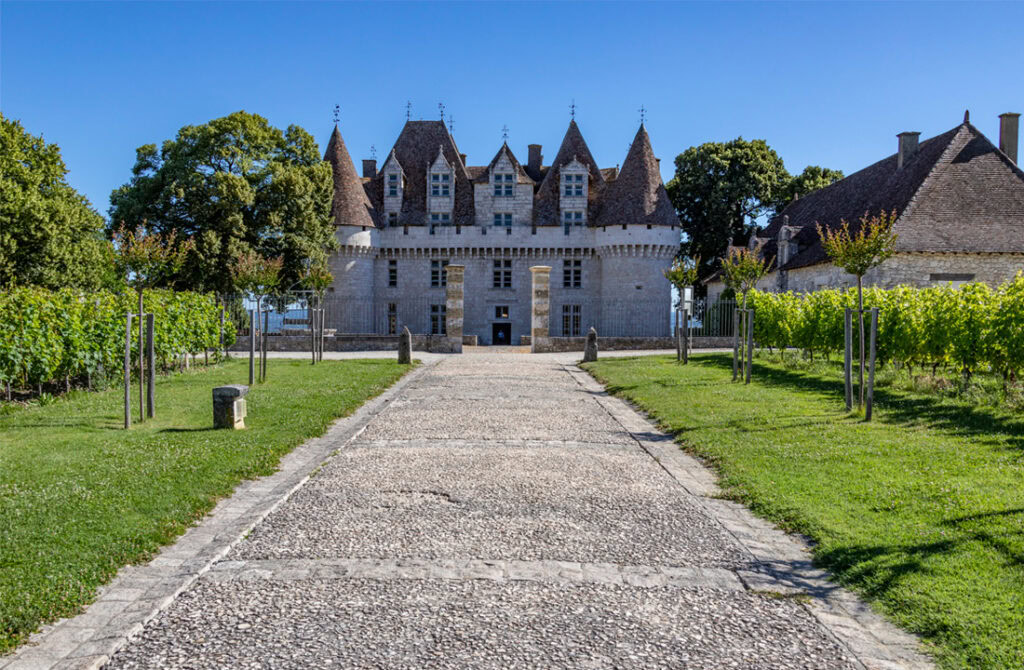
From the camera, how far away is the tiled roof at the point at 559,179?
41.7m

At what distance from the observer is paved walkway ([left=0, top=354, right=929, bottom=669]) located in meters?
3.74

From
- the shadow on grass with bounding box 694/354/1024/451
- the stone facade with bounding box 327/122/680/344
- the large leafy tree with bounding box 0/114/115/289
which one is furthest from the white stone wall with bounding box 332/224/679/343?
the shadow on grass with bounding box 694/354/1024/451

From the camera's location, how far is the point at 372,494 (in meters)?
6.84

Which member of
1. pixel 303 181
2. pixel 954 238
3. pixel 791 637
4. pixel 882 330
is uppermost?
pixel 303 181

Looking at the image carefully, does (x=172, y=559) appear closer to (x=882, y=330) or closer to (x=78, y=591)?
(x=78, y=591)

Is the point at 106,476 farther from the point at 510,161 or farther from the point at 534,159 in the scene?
the point at 534,159

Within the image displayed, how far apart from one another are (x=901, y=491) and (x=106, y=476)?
714cm

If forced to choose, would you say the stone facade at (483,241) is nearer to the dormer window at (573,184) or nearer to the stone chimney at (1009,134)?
the dormer window at (573,184)

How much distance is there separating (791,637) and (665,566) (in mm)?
1107

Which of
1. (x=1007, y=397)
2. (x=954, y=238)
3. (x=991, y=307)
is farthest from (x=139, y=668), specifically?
(x=954, y=238)

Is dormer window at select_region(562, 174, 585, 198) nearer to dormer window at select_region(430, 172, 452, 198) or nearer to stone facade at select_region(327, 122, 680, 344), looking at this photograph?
stone facade at select_region(327, 122, 680, 344)

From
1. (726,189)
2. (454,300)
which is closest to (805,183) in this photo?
(726,189)

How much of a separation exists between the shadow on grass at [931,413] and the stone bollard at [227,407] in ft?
28.8

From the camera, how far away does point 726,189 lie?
44250 millimetres
